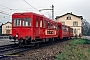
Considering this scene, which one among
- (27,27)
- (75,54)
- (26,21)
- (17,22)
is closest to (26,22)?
(26,21)

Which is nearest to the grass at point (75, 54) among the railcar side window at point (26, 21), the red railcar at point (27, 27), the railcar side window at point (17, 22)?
the red railcar at point (27, 27)

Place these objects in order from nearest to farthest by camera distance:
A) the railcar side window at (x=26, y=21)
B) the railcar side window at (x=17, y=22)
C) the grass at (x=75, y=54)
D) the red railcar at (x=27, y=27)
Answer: the grass at (x=75, y=54) < the red railcar at (x=27, y=27) < the railcar side window at (x=26, y=21) < the railcar side window at (x=17, y=22)

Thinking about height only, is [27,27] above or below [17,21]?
below

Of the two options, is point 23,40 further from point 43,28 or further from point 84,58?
point 84,58

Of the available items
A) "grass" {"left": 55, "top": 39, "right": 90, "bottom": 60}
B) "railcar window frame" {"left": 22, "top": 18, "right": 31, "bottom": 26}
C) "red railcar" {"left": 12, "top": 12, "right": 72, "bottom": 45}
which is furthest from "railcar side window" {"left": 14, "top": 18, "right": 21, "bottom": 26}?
"grass" {"left": 55, "top": 39, "right": 90, "bottom": 60}

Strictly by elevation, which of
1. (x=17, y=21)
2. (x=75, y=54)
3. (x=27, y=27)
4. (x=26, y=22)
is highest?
(x=17, y=21)

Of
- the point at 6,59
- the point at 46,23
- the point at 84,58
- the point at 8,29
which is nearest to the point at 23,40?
the point at 46,23

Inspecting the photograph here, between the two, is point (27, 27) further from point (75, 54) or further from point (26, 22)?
point (75, 54)

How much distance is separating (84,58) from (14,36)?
9053 millimetres

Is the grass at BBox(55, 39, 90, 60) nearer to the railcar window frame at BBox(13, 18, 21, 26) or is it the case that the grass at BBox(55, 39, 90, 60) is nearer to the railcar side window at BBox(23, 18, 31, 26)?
the railcar side window at BBox(23, 18, 31, 26)

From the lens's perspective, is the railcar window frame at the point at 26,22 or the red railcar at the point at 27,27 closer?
the red railcar at the point at 27,27

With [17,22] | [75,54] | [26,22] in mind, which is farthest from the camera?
[17,22]

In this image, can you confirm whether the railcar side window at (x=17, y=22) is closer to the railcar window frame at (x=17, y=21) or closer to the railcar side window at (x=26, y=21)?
the railcar window frame at (x=17, y=21)

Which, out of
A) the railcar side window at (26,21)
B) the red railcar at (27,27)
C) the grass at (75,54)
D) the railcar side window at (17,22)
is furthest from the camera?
the railcar side window at (17,22)
